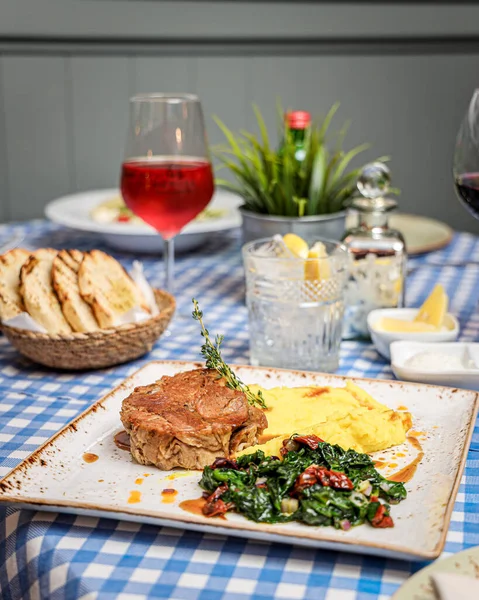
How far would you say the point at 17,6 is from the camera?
395 centimetres

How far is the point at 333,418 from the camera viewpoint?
105cm

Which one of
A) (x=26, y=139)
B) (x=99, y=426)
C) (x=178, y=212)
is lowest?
(x=26, y=139)

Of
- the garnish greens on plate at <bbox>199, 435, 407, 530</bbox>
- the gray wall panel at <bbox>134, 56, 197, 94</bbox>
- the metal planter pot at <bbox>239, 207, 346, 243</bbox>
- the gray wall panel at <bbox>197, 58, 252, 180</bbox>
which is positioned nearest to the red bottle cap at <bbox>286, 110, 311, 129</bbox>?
the metal planter pot at <bbox>239, 207, 346, 243</bbox>

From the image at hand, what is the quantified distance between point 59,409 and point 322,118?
9.96ft

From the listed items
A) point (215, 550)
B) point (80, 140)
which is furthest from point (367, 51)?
point (215, 550)

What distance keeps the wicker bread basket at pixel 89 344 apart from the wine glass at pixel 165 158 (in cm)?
27

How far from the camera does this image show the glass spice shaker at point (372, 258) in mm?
1581

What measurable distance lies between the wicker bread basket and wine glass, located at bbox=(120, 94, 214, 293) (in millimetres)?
273

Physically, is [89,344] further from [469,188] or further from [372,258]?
[469,188]

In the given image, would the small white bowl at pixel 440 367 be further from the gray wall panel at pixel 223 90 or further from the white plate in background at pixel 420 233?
the gray wall panel at pixel 223 90

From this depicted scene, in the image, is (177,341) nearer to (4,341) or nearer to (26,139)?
(4,341)

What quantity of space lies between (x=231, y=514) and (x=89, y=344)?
1.87 ft

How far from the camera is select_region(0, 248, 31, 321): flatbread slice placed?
1382 mm

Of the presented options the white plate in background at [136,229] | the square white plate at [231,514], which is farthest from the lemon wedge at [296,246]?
the white plate in background at [136,229]
